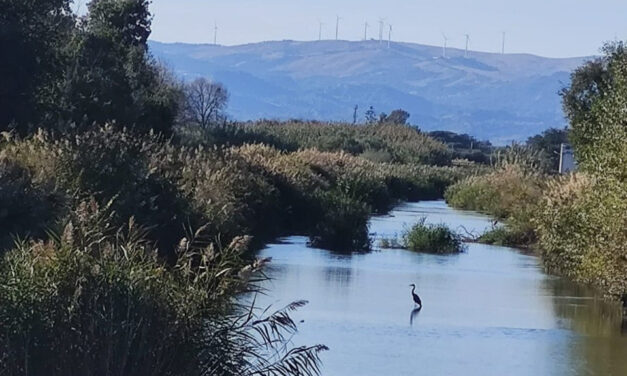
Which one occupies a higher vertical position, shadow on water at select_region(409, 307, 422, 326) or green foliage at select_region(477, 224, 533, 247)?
green foliage at select_region(477, 224, 533, 247)

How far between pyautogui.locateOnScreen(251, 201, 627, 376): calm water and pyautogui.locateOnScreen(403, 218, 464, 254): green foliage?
812 mm

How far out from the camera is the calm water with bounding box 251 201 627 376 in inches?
711

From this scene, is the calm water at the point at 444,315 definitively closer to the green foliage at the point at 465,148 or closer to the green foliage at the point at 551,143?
the green foliage at the point at 551,143

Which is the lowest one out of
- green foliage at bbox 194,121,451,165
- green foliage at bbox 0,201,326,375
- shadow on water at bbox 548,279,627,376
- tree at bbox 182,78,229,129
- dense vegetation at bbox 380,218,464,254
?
shadow on water at bbox 548,279,627,376

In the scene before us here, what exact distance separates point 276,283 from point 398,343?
5.96 m

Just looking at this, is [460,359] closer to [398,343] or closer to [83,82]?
[398,343]

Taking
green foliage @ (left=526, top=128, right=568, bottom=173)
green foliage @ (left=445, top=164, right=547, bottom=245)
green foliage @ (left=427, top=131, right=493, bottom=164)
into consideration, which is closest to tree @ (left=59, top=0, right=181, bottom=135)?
green foliage @ (left=445, top=164, right=547, bottom=245)

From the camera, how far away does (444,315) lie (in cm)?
2267

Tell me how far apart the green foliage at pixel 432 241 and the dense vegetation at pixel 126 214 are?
1.37m

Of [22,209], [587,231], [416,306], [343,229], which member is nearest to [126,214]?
[22,209]

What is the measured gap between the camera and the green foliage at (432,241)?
3506 centimetres

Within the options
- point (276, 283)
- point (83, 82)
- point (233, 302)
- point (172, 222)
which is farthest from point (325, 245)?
point (233, 302)

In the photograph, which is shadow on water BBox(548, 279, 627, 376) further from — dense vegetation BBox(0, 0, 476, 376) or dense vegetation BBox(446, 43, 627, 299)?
dense vegetation BBox(0, 0, 476, 376)

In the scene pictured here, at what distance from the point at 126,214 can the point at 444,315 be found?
243 inches
